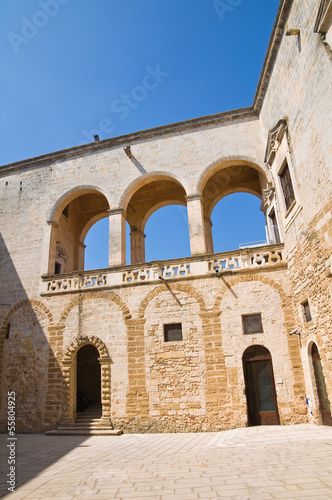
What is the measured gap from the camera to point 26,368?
11.3 m

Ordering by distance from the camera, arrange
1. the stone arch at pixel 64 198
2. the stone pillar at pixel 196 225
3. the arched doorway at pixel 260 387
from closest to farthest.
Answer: the arched doorway at pixel 260 387 < the stone pillar at pixel 196 225 < the stone arch at pixel 64 198

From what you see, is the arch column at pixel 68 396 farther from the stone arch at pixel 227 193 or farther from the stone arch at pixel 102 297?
the stone arch at pixel 227 193

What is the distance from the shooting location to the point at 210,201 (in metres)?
14.8

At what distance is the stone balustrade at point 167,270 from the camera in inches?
401

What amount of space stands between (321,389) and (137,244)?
9097mm

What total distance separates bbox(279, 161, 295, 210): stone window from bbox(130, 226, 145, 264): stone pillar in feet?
22.5

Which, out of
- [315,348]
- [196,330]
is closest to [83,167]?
[196,330]

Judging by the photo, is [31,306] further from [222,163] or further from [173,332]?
[222,163]

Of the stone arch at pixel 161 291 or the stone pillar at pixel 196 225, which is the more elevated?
the stone pillar at pixel 196 225

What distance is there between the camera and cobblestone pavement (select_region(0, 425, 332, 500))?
13.9 ft

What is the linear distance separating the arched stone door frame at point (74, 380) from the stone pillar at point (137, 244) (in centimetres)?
479

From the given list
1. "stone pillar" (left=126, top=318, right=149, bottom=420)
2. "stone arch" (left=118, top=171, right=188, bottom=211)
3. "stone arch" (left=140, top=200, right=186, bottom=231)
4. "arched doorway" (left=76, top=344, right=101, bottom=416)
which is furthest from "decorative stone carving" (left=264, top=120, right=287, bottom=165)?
"arched doorway" (left=76, top=344, right=101, bottom=416)

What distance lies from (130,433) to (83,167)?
9148 mm

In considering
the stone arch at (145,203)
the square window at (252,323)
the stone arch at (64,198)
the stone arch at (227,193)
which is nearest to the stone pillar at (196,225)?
the square window at (252,323)
